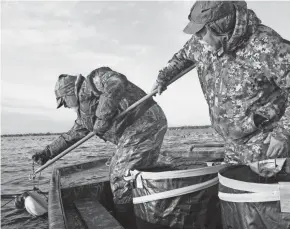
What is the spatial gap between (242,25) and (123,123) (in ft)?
7.41

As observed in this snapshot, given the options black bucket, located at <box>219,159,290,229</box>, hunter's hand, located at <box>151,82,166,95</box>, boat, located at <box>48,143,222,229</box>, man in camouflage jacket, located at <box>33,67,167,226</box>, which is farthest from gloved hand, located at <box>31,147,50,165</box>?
black bucket, located at <box>219,159,290,229</box>

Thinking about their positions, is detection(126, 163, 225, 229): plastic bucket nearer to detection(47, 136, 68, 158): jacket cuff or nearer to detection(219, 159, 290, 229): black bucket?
detection(219, 159, 290, 229): black bucket

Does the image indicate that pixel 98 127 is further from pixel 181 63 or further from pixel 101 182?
pixel 181 63

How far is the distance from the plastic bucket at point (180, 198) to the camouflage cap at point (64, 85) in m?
2.28

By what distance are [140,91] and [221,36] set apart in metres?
2.02

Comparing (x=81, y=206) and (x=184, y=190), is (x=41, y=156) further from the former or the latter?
(x=184, y=190)

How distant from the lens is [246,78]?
2.58 m

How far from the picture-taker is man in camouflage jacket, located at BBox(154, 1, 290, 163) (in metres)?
2.35

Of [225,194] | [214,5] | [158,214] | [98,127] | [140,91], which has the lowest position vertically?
[158,214]

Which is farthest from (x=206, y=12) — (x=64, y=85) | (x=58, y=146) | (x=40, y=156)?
(x=40, y=156)

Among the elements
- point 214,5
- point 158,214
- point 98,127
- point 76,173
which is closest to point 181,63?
point 214,5

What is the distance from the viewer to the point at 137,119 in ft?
13.9

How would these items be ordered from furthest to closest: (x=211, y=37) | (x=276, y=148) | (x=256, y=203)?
(x=211, y=37), (x=276, y=148), (x=256, y=203)

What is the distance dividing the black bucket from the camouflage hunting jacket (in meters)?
2.12
